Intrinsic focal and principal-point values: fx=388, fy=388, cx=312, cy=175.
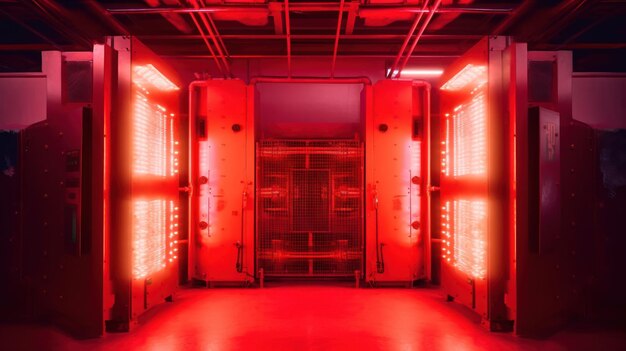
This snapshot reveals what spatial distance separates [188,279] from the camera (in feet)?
20.7

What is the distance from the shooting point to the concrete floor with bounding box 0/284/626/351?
12.3 ft

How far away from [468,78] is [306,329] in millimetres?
3496

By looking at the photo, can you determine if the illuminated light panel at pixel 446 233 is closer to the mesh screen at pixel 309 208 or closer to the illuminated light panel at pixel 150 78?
the mesh screen at pixel 309 208

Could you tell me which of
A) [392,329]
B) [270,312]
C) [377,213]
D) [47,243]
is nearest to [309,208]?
[377,213]

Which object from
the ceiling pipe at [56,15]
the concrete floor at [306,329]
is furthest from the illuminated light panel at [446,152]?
the ceiling pipe at [56,15]

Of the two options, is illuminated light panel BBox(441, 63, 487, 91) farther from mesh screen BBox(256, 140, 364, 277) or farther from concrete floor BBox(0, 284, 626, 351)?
concrete floor BBox(0, 284, 626, 351)

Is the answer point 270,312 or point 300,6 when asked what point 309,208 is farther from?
point 300,6

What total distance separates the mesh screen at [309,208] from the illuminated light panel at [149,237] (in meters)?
1.58

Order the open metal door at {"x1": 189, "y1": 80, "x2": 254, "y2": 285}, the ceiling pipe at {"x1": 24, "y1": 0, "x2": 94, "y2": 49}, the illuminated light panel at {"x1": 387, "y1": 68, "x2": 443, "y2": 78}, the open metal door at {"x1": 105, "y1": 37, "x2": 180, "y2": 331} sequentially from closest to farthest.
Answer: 1. the open metal door at {"x1": 105, "y1": 37, "x2": 180, "y2": 331}
2. the ceiling pipe at {"x1": 24, "y1": 0, "x2": 94, "y2": 49}
3. the open metal door at {"x1": 189, "y1": 80, "x2": 254, "y2": 285}
4. the illuminated light panel at {"x1": 387, "y1": 68, "x2": 443, "y2": 78}

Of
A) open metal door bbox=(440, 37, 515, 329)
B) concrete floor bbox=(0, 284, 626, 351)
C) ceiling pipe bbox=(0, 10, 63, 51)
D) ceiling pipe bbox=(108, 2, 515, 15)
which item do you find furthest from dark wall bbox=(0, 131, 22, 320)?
open metal door bbox=(440, 37, 515, 329)

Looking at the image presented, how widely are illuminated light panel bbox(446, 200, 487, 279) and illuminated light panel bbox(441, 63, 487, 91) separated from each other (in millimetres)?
1438

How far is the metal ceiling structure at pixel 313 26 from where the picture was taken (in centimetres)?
488

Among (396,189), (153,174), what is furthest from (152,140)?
(396,189)

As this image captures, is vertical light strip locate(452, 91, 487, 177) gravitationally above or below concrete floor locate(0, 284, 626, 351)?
above
